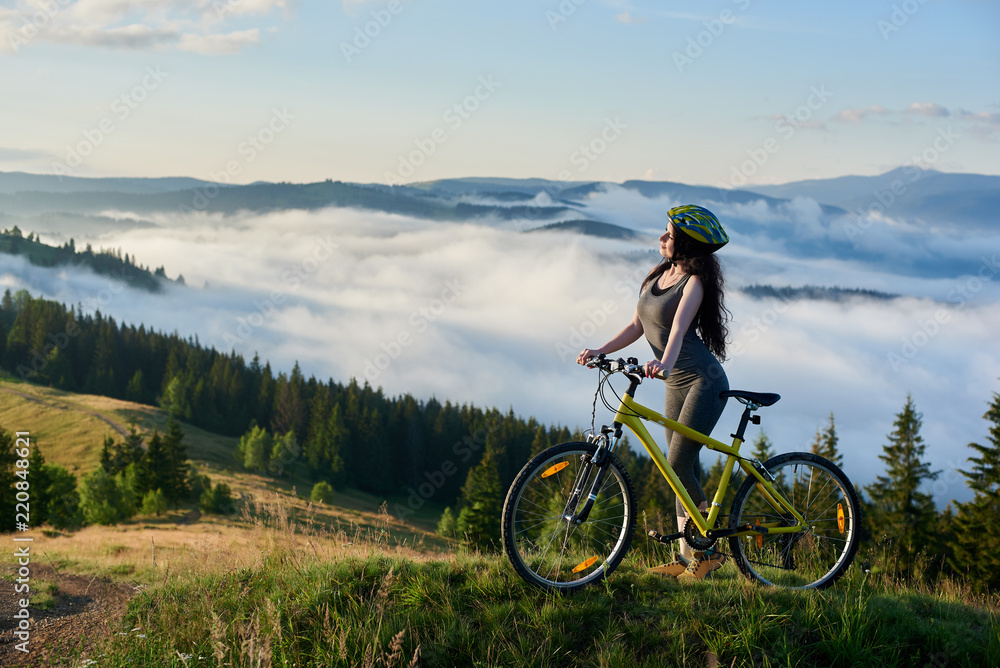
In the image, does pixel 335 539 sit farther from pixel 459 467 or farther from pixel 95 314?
pixel 95 314

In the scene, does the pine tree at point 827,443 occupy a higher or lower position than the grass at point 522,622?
higher

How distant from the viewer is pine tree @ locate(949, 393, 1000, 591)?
23.3 meters

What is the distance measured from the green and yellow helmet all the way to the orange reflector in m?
1.87

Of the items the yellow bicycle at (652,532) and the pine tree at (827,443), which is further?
the pine tree at (827,443)

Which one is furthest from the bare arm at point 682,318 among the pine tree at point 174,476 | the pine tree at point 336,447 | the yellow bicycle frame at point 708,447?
the pine tree at point 336,447

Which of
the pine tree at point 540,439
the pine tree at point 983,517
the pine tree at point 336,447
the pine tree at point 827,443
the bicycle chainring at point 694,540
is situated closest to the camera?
the bicycle chainring at point 694,540

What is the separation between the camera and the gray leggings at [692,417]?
507cm

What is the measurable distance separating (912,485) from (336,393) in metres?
92.2

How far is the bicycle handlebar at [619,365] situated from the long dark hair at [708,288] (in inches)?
27.0

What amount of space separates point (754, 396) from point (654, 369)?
3.38ft

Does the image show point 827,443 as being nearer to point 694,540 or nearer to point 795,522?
point 795,522

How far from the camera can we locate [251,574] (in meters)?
6.04

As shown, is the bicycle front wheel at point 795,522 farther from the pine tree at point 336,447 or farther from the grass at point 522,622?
the pine tree at point 336,447

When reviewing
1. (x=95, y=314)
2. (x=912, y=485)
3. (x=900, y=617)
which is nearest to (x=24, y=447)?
(x=900, y=617)
